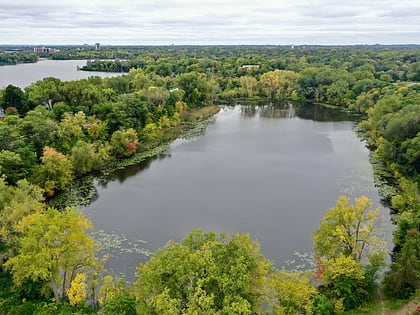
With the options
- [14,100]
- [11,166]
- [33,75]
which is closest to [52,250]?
[11,166]

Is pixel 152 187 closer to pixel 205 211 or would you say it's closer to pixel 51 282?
pixel 205 211

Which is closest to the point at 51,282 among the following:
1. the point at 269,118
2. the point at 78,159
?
the point at 78,159

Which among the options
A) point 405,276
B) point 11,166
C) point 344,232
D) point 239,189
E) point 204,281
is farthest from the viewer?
point 239,189

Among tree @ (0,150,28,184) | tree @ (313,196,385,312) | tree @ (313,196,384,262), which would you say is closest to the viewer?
tree @ (313,196,385,312)

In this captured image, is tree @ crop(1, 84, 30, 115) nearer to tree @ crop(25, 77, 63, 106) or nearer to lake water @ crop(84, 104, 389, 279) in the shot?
tree @ crop(25, 77, 63, 106)

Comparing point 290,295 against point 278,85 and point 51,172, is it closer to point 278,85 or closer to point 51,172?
point 51,172

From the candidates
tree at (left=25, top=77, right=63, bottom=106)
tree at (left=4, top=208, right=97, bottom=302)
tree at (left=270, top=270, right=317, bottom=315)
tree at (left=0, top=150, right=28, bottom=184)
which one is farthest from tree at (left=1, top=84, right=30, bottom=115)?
tree at (left=270, top=270, right=317, bottom=315)

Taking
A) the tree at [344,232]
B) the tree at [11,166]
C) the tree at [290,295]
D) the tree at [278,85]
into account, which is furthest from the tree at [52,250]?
the tree at [278,85]
